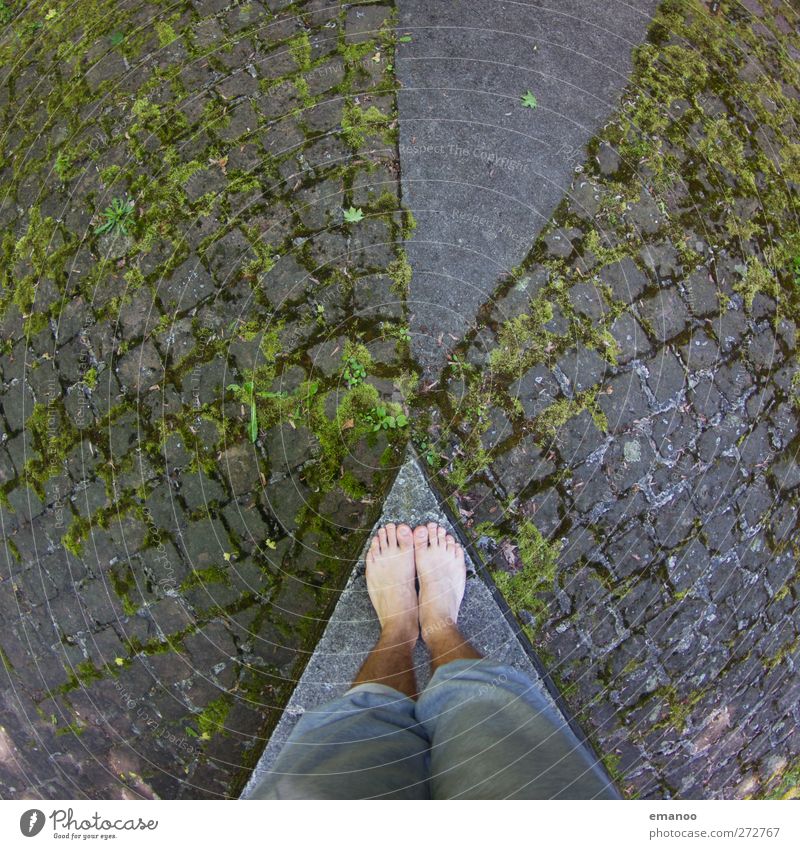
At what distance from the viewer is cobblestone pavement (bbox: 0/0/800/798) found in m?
2.71

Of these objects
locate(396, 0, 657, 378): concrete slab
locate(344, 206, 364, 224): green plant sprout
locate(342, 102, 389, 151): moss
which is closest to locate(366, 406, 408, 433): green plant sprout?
locate(396, 0, 657, 378): concrete slab

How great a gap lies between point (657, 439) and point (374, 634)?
1.62 meters

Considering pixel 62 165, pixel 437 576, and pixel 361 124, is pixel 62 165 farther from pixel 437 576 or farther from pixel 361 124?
pixel 437 576

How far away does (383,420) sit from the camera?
106 inches

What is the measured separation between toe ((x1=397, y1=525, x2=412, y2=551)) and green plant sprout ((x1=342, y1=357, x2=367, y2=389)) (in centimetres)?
70

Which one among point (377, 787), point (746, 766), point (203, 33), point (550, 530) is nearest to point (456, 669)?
point (377, 787)

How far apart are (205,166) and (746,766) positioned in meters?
3.95

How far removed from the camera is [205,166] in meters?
2.84

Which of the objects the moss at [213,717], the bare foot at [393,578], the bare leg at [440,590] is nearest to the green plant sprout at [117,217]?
the bare foot at [393,578]

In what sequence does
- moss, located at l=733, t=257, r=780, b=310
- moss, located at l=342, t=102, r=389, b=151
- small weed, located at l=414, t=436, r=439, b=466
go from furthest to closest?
moss, located at l=733, t=257, r=780, b=310 < moss, located at l=342, t=102, r=389, b=151 < small weed, located at l=414, t=436, r=439, b=466

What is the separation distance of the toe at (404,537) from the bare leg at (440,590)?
0.11 ft

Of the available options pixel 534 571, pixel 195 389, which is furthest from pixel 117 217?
pixel 534 571

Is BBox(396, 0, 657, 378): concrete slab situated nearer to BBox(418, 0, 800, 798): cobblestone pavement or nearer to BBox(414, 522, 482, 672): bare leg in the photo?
BBox(418, 0, 800, 798): cobblestone pavement
